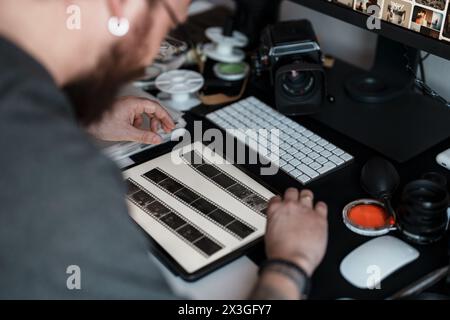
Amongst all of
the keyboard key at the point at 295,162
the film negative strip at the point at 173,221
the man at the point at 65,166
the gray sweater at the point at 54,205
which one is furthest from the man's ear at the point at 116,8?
the keyboard key at the point at 295,162

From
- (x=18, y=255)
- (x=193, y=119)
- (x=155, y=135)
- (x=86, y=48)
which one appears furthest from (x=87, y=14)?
(x=193, y=119)

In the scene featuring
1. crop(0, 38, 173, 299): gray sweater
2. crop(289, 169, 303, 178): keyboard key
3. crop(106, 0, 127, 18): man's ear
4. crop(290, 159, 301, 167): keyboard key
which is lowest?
crop(289, 169, 303, 178): keyboard key

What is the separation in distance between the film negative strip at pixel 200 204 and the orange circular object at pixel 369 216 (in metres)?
0.16

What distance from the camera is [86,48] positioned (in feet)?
2.32

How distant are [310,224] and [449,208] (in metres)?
0.23

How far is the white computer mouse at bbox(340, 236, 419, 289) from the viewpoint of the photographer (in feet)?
2.63

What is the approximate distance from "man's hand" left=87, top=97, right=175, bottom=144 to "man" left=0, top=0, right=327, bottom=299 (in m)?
0.30

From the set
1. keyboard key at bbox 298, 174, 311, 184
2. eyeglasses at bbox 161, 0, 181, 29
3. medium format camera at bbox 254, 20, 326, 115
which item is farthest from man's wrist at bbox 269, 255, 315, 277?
medium format camera at bbox 254, 20, 326, 115

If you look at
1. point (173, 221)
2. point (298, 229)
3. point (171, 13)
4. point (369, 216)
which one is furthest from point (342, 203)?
point (171, 13)

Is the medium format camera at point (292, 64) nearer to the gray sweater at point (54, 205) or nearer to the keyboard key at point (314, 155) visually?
the keyboard key at point (314, 155)

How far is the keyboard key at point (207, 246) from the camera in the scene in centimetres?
84

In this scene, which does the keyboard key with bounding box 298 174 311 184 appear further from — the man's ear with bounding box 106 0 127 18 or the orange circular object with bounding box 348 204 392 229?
the man's ear with bounding box 106 0 127 18

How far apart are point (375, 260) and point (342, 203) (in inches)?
5.4

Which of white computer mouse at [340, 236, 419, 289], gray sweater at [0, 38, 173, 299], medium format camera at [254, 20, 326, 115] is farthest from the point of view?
medium format camera at [254, 20, 326, 115]
